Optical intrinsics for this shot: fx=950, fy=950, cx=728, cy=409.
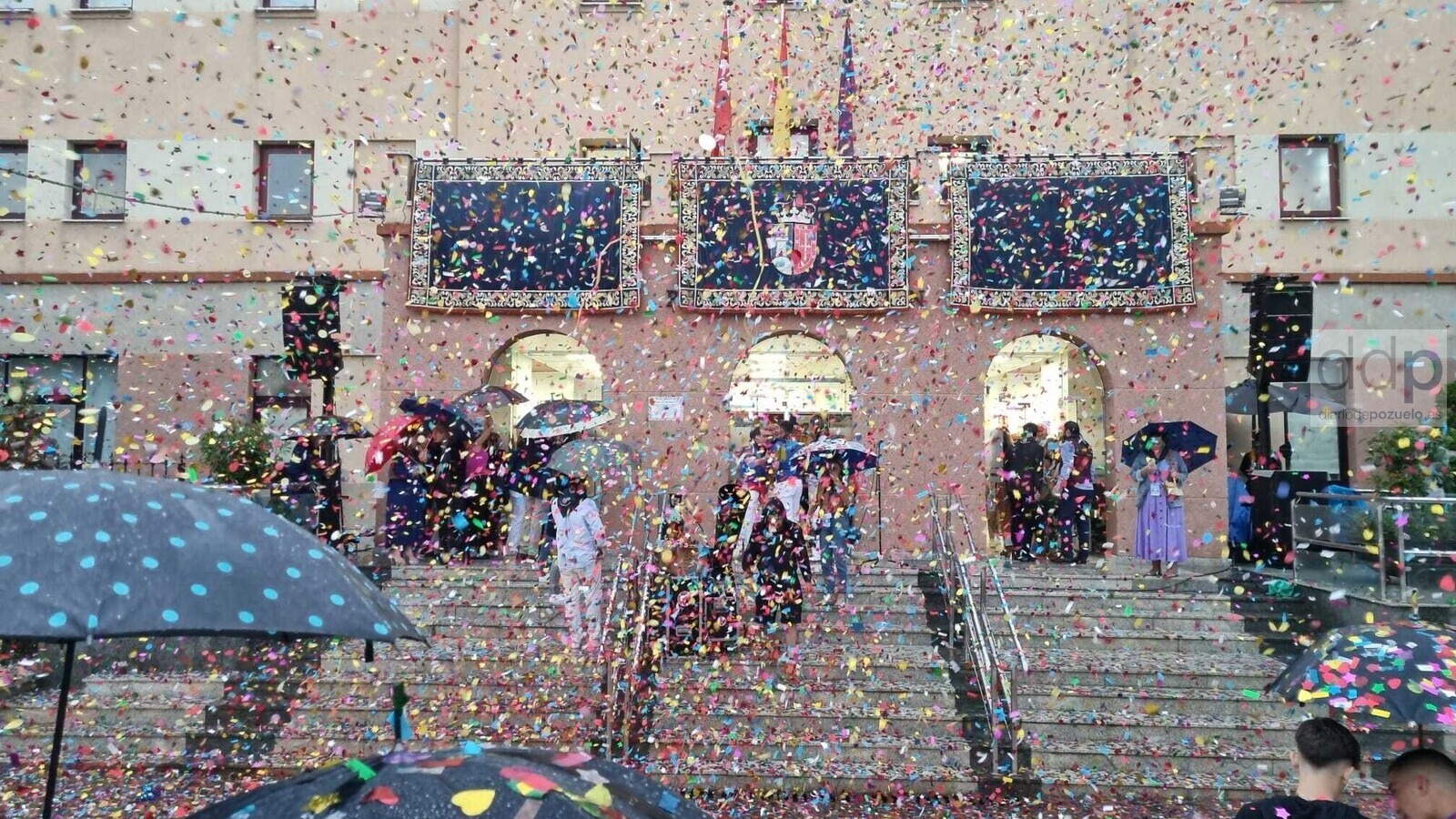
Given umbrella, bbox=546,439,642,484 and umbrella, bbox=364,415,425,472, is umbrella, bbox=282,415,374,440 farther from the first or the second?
umbrella, bbox=546,439,642,484

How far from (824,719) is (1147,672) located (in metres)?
3.01

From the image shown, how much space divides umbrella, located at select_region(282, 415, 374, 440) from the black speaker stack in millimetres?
11876

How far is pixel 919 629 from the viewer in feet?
30.7

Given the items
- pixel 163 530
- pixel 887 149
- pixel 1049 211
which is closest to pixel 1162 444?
pixel 1049 211

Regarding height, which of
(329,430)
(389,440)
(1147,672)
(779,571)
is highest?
(329,430)

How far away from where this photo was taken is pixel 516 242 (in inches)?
535

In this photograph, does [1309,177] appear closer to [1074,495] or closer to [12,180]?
[1074,495]

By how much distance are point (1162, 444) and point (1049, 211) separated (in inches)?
150

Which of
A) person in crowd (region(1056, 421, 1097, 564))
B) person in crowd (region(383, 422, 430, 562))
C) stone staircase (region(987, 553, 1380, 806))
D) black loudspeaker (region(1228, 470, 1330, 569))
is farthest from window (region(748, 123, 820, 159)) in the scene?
stone staircase (region(987, 553, 1380, 806))

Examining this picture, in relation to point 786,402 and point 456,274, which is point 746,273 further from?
point 456,274

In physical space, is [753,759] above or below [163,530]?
below

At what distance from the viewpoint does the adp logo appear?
16562 mm

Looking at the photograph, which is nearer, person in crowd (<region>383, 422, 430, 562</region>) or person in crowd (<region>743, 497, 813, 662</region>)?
person in crowd (<region>743, 497, 813, 662</region>)

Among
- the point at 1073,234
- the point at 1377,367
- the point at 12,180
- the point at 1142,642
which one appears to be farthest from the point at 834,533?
the point at 12,180
